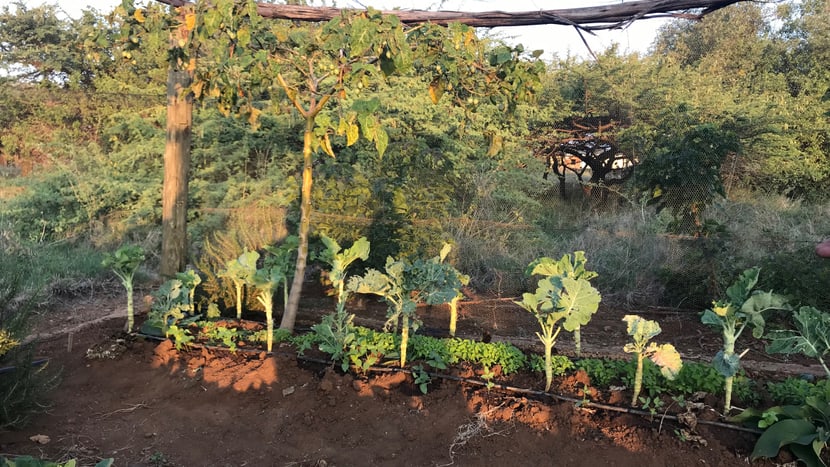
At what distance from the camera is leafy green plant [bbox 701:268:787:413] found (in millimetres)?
2916

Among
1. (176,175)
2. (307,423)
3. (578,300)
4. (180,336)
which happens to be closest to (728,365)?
(578,300)

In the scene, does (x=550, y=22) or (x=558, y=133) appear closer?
(x=550, y=22)

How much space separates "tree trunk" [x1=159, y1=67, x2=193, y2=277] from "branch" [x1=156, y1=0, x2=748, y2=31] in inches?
47.0

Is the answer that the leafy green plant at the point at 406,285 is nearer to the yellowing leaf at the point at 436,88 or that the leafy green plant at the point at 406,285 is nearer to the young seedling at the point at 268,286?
the young seedling at the point at 268,286

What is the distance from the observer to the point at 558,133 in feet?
45.2

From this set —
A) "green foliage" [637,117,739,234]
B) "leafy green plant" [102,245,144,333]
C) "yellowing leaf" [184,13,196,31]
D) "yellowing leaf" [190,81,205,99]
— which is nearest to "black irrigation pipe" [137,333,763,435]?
"leafy green plant" [102,245,144,333]

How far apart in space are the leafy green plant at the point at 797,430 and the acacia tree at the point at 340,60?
8.00ft

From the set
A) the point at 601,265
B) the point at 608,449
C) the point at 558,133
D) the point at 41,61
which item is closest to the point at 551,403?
the point at 608,449

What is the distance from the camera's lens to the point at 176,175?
5457 millimetres

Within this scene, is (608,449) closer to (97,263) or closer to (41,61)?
(97,263)

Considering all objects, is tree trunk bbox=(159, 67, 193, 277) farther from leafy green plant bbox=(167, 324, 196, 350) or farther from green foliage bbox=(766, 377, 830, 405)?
green foliage bbox=(766, 377, 830, 405)

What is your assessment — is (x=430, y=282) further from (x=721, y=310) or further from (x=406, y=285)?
(x=721, y=310)

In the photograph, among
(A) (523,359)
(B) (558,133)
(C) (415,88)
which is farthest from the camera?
(B) (558,133)

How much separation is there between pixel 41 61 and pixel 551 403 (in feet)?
58.2
